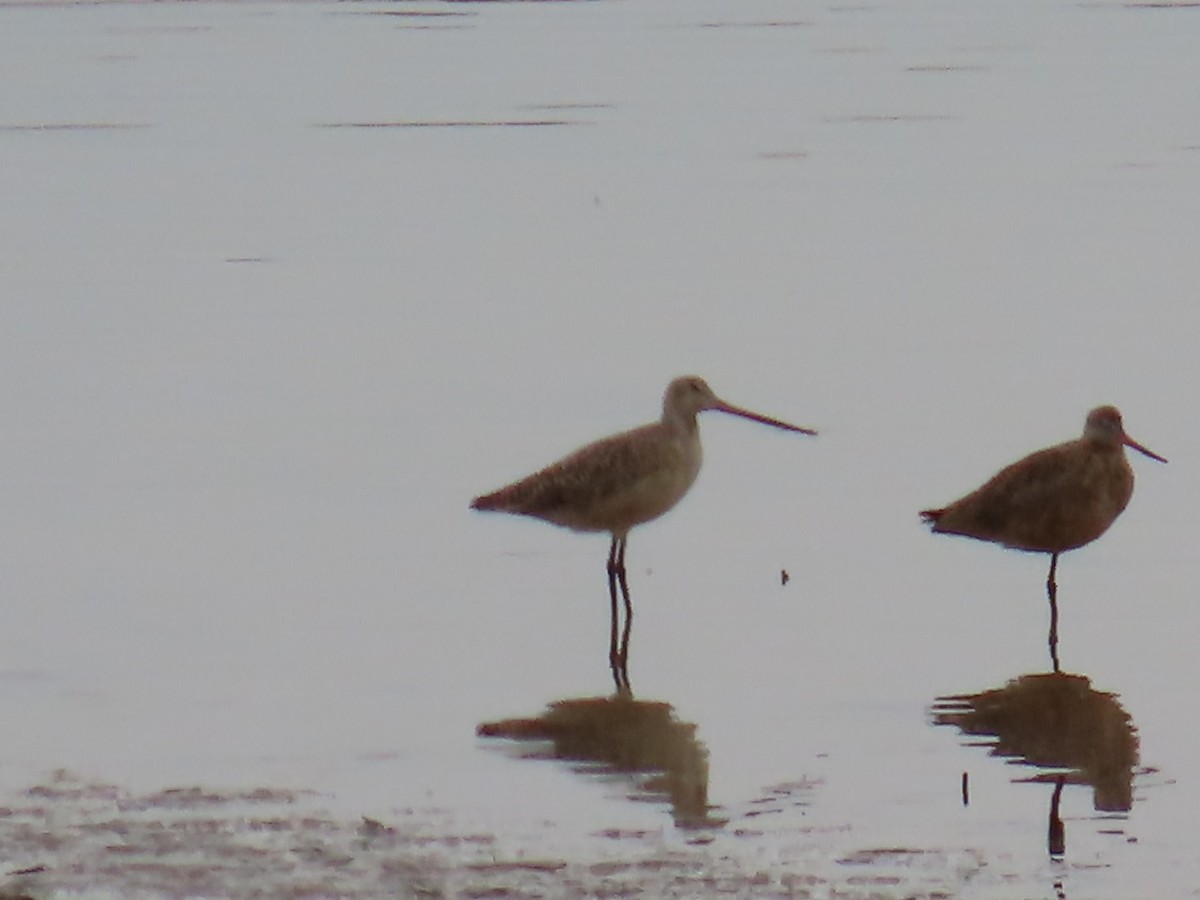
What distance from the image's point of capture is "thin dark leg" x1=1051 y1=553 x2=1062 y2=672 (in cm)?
879

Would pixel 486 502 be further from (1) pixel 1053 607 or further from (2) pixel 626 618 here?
(1) pixel 1053 607

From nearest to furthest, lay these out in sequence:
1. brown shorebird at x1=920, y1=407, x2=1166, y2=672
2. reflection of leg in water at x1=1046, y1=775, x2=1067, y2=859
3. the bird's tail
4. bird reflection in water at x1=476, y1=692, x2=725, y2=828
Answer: reflection of leg in water at x1=1046, y1=775, x2=1067, y2=859 < bird reflection in water at x1=476, y1=692, x2=725, y2=828 < brown shorebird at x1=920, y1=407, x2=1166, y2=672 < the bird's tail

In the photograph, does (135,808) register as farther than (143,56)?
No

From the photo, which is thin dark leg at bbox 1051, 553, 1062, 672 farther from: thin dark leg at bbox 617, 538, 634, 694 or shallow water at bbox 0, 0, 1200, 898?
thin dark leg at bbox 617, 538, 634, 694

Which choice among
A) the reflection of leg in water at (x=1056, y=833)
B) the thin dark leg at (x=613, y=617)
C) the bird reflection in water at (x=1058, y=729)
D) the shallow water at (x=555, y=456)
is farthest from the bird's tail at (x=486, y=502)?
the reflection of leg in water at (x=1056, y=833)

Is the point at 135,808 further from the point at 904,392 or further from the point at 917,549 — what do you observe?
the point at 904,392

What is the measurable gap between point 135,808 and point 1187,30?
22.2 metres

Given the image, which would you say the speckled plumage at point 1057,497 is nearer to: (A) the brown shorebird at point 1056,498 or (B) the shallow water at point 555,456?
(A) the brown shorebird at point 1056,498

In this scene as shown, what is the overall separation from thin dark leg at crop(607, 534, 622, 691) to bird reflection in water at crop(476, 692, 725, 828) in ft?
Answer: 0.91

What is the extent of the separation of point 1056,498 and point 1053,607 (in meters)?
0.42

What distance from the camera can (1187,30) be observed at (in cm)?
2747

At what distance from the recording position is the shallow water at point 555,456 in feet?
22.8

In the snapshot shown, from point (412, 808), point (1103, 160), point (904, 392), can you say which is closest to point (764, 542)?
point (904, 392)

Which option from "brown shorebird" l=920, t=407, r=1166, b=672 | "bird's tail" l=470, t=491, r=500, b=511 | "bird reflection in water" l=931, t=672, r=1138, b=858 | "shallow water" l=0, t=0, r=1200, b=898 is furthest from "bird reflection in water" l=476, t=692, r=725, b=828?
"brown shorebird" l=920, t=407, r=1166, b=672
